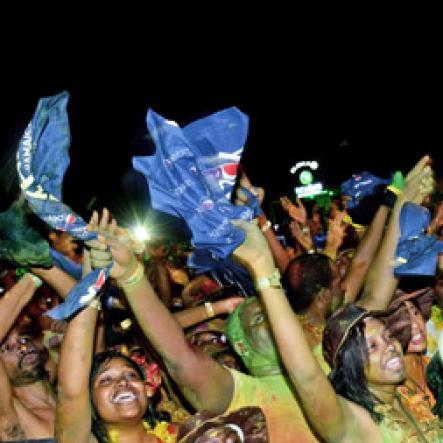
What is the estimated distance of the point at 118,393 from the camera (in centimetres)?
300

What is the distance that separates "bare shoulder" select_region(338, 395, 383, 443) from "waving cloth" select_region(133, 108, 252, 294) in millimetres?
755

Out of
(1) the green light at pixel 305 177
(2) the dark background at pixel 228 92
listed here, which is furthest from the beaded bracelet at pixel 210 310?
(1) the green light at pixel 305 177

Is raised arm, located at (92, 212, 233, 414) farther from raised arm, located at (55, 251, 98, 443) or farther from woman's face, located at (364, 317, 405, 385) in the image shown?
woman's face, located at (364, 317, 405, 385)

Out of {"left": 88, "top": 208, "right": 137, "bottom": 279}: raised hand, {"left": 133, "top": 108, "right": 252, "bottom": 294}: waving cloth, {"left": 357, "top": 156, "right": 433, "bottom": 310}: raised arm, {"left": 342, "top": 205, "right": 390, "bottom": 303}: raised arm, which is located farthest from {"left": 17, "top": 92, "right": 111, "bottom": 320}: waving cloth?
{"left": 342, "top": 205, "right": 390, "bottom": 303}: raised arm

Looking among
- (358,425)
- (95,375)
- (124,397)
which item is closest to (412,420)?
(358,425)

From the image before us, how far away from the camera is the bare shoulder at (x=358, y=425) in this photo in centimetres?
253

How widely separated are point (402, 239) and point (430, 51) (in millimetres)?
17446

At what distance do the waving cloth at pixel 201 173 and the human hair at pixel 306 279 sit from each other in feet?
3.70

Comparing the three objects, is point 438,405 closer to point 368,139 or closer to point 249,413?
point 249,413

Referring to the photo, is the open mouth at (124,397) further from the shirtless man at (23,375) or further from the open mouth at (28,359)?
the open mouth at (28,359)

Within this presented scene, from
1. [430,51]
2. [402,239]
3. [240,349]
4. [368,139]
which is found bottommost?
[368,139]

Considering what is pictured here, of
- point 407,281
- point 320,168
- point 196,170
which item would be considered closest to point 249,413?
point 196,170

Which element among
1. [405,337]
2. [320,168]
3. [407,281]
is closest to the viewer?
[405,337]

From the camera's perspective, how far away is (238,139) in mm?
2557
